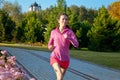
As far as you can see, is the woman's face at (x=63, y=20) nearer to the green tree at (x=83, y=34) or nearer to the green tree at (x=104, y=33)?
the green tree at (x=104, y=33)

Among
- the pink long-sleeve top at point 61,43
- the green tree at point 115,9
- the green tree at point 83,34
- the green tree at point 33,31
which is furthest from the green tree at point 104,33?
the pink long-sleeve top at point 61,43

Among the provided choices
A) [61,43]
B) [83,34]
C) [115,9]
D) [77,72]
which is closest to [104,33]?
[83,34]

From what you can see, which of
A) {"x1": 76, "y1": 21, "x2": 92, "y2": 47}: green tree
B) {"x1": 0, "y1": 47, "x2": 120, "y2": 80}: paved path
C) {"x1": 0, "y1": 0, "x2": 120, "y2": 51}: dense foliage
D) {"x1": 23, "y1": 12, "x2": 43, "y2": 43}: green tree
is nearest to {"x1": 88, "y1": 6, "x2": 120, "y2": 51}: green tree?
{"x1": 0, "y1": 0, "x2": 120, "y2": 51}: dense foliage

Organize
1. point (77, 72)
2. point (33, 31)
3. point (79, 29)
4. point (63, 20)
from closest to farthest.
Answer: point (63, 20) < point (77, 72) < point (79, 29) < point (33, 31)

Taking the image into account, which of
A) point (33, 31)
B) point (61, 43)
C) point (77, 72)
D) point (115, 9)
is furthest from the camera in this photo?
point (115, 9)

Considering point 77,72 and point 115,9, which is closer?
point 77,72

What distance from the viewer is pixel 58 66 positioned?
8219 millimetres

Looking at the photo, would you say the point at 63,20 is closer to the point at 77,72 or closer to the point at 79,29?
the point at 77,72

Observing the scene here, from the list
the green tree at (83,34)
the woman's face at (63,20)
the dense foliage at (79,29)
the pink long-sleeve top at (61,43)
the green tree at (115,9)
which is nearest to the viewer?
→ the woman's face at (63,20)

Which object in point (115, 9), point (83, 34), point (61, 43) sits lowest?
point (61, 43)

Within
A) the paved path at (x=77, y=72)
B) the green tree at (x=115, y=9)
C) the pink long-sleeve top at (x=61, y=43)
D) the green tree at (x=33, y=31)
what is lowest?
the paved path at (x=77, y=72)

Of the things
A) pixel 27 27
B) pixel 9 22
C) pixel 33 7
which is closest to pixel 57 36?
pixel 27 27

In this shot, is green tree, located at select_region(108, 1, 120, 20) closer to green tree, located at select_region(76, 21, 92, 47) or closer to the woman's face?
green tree, located at select_region(76, 21, 92, 47)

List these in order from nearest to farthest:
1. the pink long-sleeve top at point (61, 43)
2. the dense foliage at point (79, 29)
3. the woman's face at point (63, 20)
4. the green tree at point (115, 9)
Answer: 1. the woman's face at point (63, 20)
2. the pink long-sleeve top at point (61, 43)
3. the dense foliage at point (79, 29)
4. the green tree at point (115, 9)
